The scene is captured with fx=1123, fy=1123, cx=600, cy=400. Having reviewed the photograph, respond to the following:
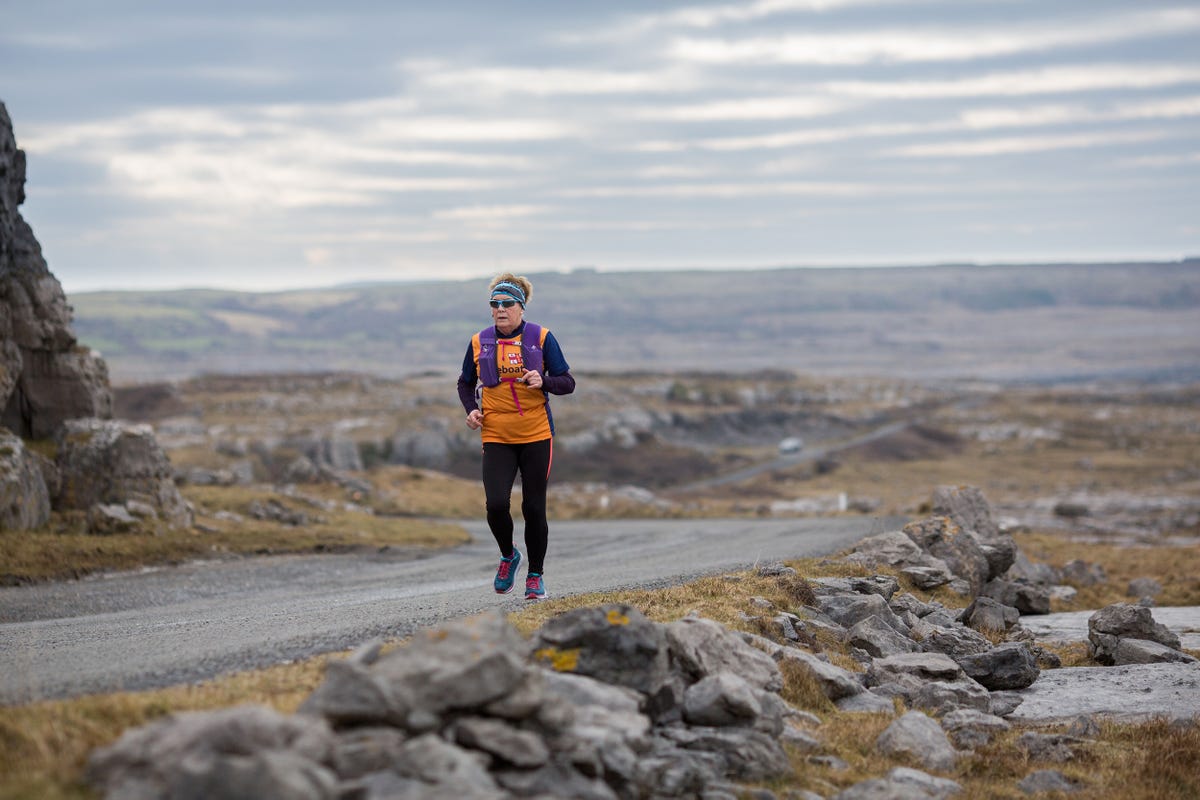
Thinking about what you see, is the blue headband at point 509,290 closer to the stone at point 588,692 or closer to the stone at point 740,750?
the stone at point 588,692

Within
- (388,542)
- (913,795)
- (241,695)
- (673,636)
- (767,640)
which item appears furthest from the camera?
(388,542)

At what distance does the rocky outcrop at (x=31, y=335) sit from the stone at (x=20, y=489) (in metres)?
2.19

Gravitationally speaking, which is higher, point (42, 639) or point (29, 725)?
point (29, 725)

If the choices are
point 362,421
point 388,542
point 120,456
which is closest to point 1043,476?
point 362,421

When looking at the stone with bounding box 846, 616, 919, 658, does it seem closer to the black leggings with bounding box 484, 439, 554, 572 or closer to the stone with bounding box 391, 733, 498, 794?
the black leggings with bounding box 484, 439, 554, 572

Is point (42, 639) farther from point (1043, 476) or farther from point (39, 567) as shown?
point (1043, 476)

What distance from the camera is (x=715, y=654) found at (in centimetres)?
1085

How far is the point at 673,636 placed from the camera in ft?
34.6

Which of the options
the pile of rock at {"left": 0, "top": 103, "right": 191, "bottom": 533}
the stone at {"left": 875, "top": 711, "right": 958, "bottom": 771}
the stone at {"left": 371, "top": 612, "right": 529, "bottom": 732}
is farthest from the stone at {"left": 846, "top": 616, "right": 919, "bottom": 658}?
the pile of rock at {"left": 0, "top": 103, "right": 191, "bottom": 533}

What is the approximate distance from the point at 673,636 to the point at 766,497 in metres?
57.4

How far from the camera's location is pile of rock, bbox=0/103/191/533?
23547 mm

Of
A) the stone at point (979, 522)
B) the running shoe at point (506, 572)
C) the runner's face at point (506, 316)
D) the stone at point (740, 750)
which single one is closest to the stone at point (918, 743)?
the stone at point (740, 750)

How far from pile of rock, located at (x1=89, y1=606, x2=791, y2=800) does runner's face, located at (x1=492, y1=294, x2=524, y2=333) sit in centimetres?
343

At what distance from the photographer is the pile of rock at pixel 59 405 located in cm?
2355
